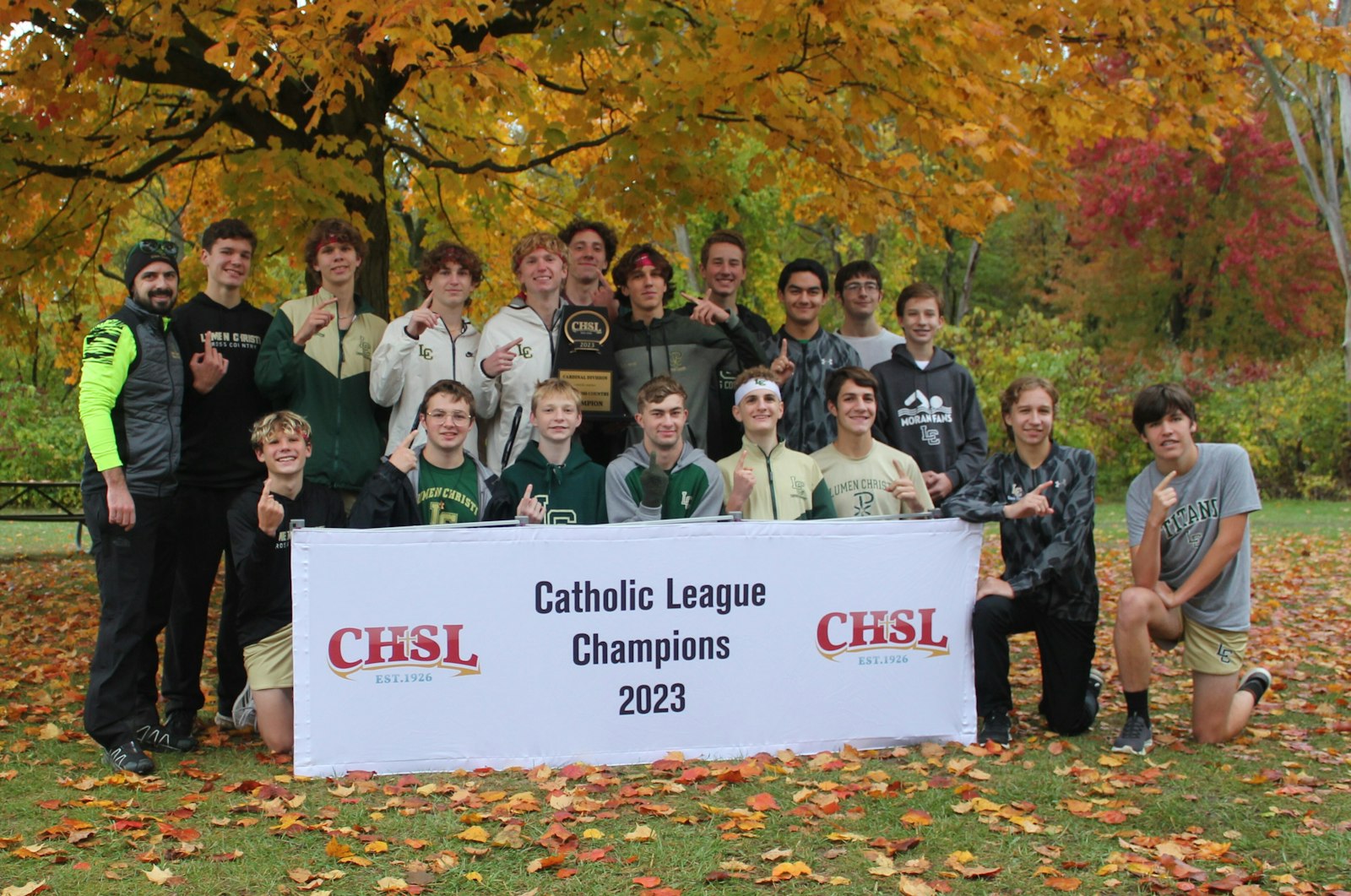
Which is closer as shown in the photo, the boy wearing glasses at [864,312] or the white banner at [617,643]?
the white banner at [617,643]

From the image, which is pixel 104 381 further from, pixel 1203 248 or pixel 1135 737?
pixel 1203 248

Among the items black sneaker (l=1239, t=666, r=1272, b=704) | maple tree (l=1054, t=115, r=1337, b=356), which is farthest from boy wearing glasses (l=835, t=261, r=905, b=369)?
maple tree (l=1054, t=115, r=1337, b=356)

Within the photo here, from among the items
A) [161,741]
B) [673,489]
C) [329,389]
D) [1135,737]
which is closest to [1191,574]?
[1135,737]

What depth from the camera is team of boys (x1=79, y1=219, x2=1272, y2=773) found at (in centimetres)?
566

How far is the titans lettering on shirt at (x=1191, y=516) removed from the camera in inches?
232

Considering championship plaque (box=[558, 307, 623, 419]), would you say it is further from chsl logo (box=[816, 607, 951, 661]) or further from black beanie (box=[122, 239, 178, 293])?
black beanie (box=[122, 239, 178, 293])

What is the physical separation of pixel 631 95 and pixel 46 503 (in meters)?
18.2

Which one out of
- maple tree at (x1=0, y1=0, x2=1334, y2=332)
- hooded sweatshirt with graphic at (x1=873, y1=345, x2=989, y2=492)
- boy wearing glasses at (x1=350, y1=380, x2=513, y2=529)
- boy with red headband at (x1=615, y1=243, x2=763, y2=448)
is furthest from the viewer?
maple tree at (x1=0, y1=0, x2=1334, y2=332)

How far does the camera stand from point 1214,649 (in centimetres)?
586

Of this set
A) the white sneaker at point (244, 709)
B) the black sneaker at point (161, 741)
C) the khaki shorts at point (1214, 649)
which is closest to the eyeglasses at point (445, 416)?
the white sneaker at point (244, 709)

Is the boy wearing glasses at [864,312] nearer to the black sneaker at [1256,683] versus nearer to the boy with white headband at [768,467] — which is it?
the boy with white headband at [768,467]

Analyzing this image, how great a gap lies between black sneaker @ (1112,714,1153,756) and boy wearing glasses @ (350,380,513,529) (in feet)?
9.75

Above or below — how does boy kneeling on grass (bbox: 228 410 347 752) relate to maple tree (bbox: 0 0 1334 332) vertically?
below

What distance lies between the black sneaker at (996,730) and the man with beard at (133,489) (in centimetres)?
366
